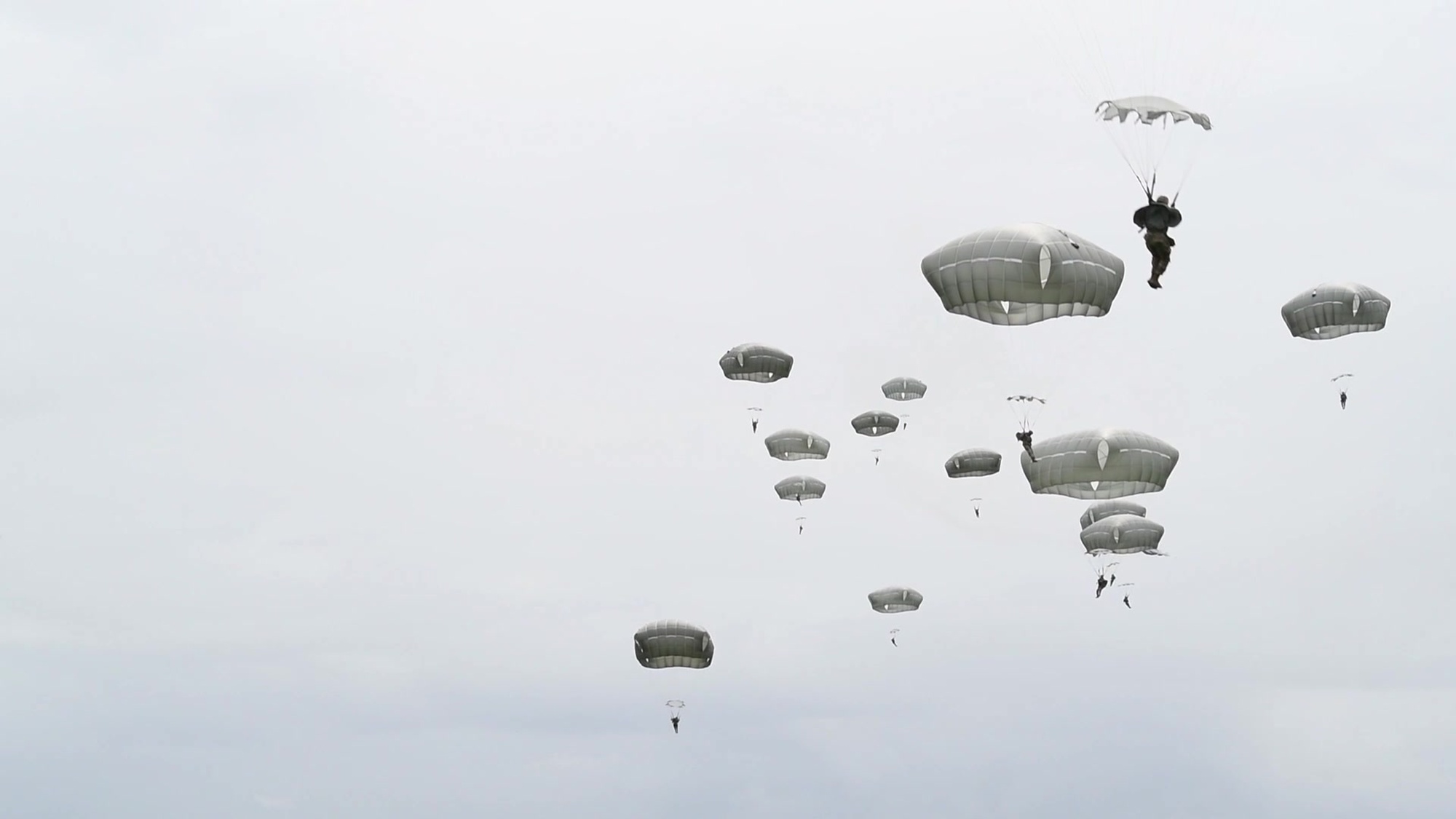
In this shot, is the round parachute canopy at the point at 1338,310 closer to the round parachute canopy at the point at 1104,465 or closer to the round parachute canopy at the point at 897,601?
the round parachute canopy at the point at 1104,465

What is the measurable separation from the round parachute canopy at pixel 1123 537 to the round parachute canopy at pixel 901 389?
56.7 feet

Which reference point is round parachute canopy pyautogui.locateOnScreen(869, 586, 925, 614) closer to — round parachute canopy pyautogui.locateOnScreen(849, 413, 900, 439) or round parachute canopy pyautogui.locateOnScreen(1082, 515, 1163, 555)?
round parachute canopy pyautogui.locateOnScreen(849, 413, 900, 439)

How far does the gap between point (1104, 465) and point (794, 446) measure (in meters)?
29.1

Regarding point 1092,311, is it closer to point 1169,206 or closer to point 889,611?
point 1169,206

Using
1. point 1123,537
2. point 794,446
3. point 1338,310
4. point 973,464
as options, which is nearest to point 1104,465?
point 1123,537

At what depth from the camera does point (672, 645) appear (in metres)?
74.1

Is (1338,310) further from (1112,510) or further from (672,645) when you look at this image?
(672,645)

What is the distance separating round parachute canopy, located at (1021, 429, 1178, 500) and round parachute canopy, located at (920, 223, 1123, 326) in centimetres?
966

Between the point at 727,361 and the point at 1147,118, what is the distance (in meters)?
34.7

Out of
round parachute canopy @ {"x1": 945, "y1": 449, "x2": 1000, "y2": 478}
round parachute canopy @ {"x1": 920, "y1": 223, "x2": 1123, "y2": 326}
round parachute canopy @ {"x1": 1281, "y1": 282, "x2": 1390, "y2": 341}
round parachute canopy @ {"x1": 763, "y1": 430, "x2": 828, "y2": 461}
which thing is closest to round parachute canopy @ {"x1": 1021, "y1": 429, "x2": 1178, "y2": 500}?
round parachute canopy @ {"x1": 920, "y1": 223, "x2": 1123, "y2": 326}

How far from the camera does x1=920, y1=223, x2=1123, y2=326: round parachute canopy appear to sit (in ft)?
149

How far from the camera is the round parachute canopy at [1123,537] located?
6694 cm

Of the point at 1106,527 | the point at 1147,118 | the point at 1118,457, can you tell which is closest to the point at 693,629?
the point at 1106,527

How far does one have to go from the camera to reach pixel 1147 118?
45.2m
